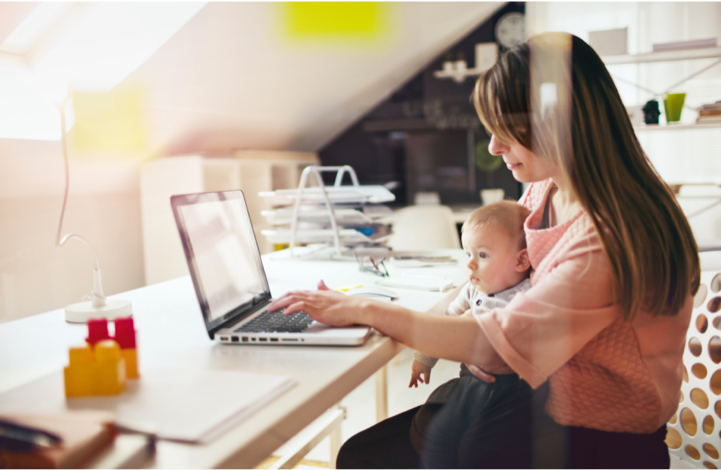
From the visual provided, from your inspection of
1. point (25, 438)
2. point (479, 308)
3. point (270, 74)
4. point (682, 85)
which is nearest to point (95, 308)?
point (25, 438)

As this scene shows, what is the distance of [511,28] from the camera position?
14.3 feet

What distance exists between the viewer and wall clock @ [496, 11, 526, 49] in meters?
4.32

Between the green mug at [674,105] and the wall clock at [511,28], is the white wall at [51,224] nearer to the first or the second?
the green mug at [674,105]

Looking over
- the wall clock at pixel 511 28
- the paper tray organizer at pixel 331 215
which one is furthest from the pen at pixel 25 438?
the wall clock at pixel 511 28

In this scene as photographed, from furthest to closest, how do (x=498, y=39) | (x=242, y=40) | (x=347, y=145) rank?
(x=347, y=145)
(x=498, y=39)
(x=242, y=40)

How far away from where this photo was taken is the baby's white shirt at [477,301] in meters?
0.95

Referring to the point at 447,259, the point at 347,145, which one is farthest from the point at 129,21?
the point at 347,145

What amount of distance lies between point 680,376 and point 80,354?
817 millimetres

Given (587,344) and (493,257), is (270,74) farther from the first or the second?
(587,344)

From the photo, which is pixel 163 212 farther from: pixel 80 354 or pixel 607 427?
pixel 607 427

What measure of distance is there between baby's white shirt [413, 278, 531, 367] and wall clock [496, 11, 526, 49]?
149 inches

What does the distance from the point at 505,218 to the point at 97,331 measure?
697mm

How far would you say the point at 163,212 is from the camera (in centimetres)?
272

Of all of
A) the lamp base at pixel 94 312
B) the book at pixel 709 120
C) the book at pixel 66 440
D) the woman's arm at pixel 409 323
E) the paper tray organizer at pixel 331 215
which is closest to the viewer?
the book at pixel 66 440
